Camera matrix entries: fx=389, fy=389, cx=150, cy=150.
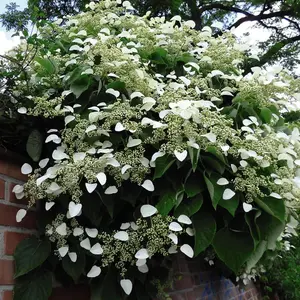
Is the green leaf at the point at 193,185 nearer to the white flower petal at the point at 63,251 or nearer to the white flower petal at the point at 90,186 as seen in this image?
the white flower petal at the point at 90,186

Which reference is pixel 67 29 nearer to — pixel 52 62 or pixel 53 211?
pixel 52 62

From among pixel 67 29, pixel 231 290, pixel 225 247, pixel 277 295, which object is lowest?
pixel 277 295

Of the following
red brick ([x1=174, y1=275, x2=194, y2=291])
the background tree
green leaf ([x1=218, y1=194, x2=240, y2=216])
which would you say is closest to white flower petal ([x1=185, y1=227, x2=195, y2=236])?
green leaf ([x1=218, y1=194, x2=240, y2=216])

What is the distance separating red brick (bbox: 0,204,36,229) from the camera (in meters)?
1.13

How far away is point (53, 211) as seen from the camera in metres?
1.19

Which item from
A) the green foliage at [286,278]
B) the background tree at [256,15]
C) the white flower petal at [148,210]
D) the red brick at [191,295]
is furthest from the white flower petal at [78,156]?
the background tree at [256,15]

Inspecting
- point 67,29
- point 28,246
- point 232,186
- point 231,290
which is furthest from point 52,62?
point 231,290

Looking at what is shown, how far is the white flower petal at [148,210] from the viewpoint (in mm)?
1045

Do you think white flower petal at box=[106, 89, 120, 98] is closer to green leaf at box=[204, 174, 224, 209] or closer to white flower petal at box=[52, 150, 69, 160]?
white flower petal at box=[52, 150, 69, 160]

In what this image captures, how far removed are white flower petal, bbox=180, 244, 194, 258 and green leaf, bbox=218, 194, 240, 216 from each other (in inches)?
5.7

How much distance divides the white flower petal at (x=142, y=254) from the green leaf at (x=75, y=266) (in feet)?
0.58

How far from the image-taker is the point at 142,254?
1026mm

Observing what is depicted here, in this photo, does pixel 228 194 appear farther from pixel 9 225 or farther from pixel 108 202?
pixel 9 225

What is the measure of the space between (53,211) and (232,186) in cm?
54
